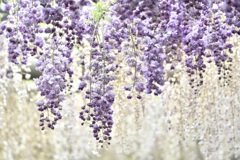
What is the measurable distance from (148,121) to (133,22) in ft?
16.5

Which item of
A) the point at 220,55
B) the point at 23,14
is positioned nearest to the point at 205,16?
the point at 220,55

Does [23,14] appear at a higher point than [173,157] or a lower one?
higher

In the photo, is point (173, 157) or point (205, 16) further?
point (173, 157)

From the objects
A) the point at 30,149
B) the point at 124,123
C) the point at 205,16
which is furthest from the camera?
the point at 30,149

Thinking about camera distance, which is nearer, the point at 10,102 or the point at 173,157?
the point at 10,102

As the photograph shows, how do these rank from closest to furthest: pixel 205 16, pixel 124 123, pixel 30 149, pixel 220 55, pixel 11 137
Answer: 1. pixel 205 16
2. pixel 220 55
3. pixel 124 123
4. pixel 11 137
5. pixel 30 149

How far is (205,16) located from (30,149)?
410cm

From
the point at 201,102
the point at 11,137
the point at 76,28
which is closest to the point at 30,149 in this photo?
the point at 11,137

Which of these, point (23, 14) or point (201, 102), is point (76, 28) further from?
point (201, 102)

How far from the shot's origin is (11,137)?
5.81m

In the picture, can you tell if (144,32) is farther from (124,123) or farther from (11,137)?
(11,137)

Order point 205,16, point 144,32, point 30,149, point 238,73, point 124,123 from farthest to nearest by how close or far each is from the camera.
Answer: point 30,149
point 124,123
point 238,73
point 205,16
point 144,32

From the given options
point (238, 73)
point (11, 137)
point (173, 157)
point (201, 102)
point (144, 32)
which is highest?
point (144, 32)

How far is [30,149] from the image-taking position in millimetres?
6254
